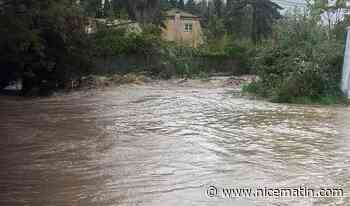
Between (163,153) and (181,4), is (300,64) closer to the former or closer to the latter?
(163,153)

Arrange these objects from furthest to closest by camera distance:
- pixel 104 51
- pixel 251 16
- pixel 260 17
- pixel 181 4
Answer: pixel 181 4 < pixel 251 16 < pixel 260 17 < pixel 104 51

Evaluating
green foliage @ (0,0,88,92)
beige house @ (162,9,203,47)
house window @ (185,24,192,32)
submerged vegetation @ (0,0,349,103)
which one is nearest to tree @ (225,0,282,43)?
beige house @ (162,9,203,47)

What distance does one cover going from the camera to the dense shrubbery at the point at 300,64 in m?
20.1

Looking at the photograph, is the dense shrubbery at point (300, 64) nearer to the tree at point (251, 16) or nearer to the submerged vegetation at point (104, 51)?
the submerged vegetation at point (104, 51)

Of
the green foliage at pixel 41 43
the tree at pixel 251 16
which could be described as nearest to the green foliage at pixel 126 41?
the green foliage at pixel 41 43

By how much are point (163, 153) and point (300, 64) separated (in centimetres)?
1126

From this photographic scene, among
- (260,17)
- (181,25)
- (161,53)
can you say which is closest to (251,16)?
(260,17)

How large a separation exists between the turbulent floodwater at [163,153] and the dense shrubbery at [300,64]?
7.81 feet

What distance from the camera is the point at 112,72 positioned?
1320 inches

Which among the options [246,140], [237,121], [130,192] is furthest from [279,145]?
[130,192]

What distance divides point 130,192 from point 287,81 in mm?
13810

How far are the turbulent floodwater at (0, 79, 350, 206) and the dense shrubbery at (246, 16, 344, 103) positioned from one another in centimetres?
238

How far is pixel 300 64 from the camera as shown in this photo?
19.8 meters

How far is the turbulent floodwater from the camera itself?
7.20 metres
